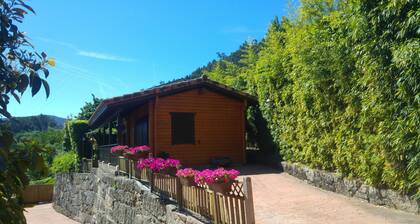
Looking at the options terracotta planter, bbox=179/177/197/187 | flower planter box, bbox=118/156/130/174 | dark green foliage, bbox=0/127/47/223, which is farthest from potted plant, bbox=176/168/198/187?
dark green foliage, bbox=0/127/47/223

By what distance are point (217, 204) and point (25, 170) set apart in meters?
5.03

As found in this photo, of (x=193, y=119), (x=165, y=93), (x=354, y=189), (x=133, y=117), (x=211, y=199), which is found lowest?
(x=354, y=189)

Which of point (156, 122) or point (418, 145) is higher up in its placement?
point (156, 122)

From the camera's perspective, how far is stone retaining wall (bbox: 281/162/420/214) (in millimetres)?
7523

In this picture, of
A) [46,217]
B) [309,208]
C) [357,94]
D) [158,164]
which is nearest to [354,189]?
[309,208]

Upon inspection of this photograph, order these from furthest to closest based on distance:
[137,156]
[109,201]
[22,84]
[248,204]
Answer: [109,201]
[137,156]
[248,204]
[22,84]

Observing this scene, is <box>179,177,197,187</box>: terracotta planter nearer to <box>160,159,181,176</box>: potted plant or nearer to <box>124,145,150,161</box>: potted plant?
<box>160,159,181,176</box>: potted plant

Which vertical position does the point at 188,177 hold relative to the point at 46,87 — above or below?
below

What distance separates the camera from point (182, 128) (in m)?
16.1

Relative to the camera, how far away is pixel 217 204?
6.70 metres

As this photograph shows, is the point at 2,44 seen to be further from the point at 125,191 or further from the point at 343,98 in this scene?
the point at 125,191

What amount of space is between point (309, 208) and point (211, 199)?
2670 mm

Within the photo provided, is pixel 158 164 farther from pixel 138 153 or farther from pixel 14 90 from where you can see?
pixel 14 90

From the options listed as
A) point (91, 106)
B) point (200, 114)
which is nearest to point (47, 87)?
point (200, 114)
